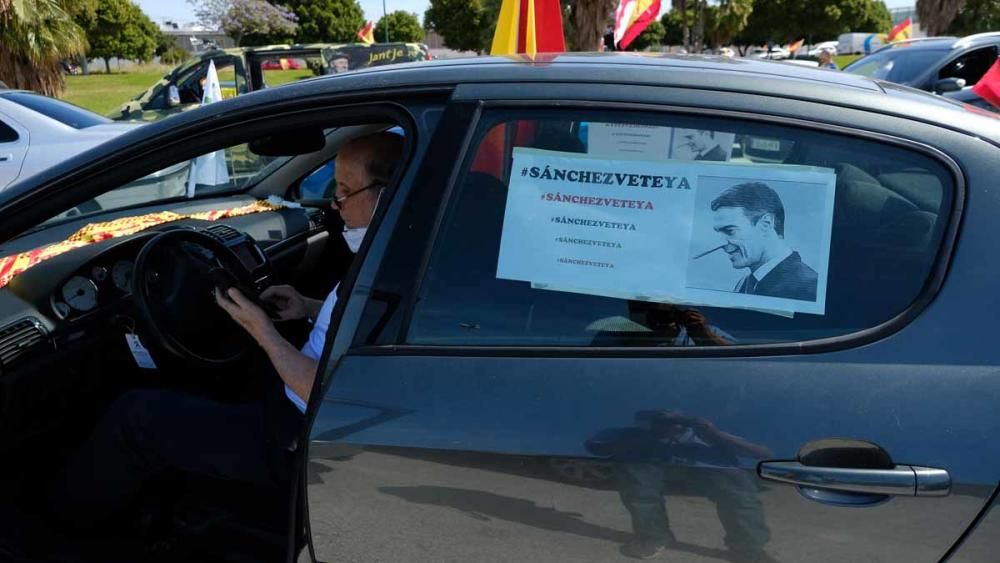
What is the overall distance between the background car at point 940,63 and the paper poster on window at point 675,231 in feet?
28.3

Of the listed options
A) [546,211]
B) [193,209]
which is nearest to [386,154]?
[546,211]

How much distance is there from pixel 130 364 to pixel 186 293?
16.8 inches

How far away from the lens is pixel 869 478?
1.29 m

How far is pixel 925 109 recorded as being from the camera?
1.49 meters

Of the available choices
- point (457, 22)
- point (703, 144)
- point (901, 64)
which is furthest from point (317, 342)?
point (457, 22)

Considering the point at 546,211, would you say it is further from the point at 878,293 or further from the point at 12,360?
the point at 12,360

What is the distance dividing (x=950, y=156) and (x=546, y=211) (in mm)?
750

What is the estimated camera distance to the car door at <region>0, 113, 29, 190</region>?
287 inches

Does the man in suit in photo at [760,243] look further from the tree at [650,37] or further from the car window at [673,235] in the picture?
the tree at [650,37]

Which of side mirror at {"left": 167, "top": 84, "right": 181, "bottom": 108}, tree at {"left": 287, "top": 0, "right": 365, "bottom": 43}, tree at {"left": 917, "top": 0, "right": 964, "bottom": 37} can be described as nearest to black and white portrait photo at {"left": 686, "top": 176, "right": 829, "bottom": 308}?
side mirror at {"left": 167, "top": 84, "right": 181, "bottom": 108}

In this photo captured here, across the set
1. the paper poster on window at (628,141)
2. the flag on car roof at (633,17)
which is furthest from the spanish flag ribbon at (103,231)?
the flag on car roof at (633,17)

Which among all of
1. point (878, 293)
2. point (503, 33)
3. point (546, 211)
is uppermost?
point (503, 33)

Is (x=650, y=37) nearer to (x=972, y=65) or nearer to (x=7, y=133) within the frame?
(x=972, y=65)

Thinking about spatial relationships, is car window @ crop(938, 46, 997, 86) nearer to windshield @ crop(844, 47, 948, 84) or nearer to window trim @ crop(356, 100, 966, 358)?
windshield @ crop(844, 47, 948, 84)
